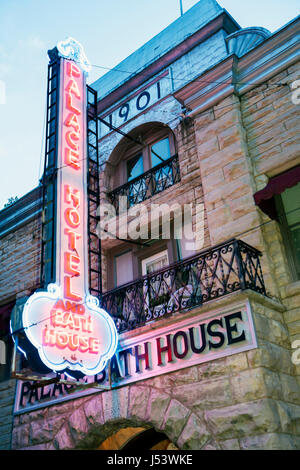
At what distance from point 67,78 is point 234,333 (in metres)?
7.38

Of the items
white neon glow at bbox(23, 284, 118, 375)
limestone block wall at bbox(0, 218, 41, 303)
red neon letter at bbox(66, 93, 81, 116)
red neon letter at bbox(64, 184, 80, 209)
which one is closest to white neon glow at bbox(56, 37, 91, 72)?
red neon letter at bbox(66, 93, 81, 116)

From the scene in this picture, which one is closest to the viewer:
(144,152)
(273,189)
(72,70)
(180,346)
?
(180,346)

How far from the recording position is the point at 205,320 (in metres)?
7.79

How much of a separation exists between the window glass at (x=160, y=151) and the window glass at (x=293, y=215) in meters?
3.95

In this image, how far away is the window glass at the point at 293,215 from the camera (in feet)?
28.7

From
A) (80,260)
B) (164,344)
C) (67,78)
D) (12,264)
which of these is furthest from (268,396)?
(12,264)

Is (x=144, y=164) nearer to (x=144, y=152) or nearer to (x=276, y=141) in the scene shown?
(x=144, y=152)

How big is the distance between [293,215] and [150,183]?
4.04 meters

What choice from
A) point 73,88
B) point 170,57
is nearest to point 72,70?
point 73,88

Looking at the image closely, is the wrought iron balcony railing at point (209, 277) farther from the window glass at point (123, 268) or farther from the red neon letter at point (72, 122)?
the red neon letter at point (72, 122)

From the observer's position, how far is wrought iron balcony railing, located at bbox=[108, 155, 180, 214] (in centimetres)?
1141

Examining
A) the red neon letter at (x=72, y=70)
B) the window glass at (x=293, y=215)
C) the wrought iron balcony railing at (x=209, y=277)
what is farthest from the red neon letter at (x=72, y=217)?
the window glass at (x=293, y=215)

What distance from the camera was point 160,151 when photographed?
41.2ft

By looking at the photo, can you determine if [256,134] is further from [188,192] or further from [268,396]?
[268,396]
